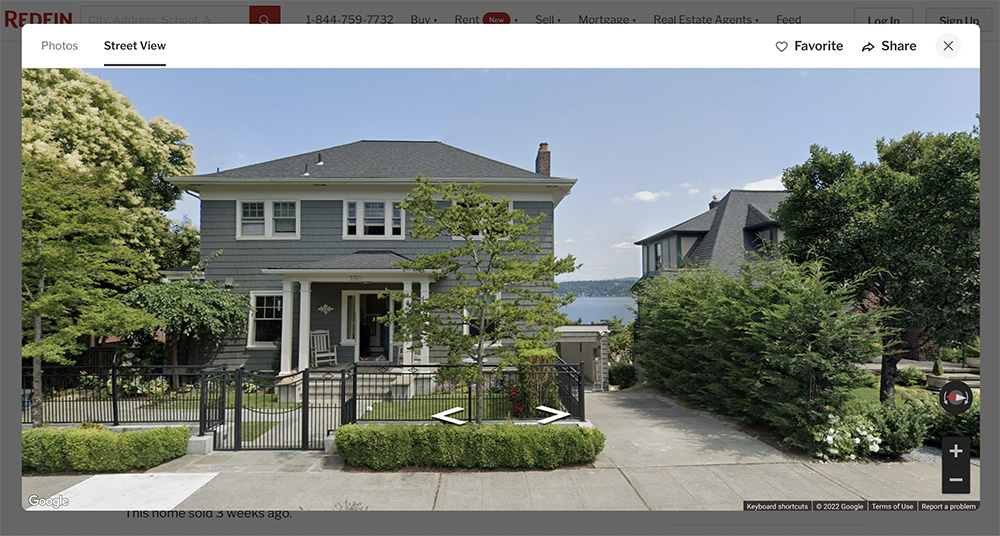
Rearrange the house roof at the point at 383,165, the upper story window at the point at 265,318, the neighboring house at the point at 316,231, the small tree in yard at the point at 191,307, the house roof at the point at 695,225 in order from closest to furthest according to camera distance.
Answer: the small tree in yard at the point at 191,307 → the neighboring house at the point at 316,231 → the upper story window at the point at 265,318 → the house roof at the point at 383,165 → the house roof at the point at 695,225

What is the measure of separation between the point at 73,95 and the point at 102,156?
168 centimetres

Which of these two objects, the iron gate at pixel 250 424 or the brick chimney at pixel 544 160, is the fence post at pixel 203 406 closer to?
the iron gate at pixel 250 424

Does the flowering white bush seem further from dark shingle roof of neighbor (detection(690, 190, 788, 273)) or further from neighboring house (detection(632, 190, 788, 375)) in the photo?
neighboring house (detection(632, 190, 788, 375))

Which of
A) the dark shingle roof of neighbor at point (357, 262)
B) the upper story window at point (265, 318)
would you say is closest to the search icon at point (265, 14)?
the dark shingle roof of neighbor at point (357, 262)

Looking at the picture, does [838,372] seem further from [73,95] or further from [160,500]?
[73,95]

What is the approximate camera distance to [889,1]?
10.0 ft

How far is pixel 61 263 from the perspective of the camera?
20.8ft

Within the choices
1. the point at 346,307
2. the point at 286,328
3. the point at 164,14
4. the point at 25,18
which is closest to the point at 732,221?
the point at 346,307

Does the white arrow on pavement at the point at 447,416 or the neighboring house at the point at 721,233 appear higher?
the neighboring house at the point at 721,233

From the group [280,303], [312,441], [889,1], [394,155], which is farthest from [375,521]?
[394,155]

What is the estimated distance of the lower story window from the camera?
12344 mm

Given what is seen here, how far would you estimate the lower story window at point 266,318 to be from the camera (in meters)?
12.3

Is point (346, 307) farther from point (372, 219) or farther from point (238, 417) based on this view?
point (238, 417)

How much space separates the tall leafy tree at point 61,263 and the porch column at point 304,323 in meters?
4.36
